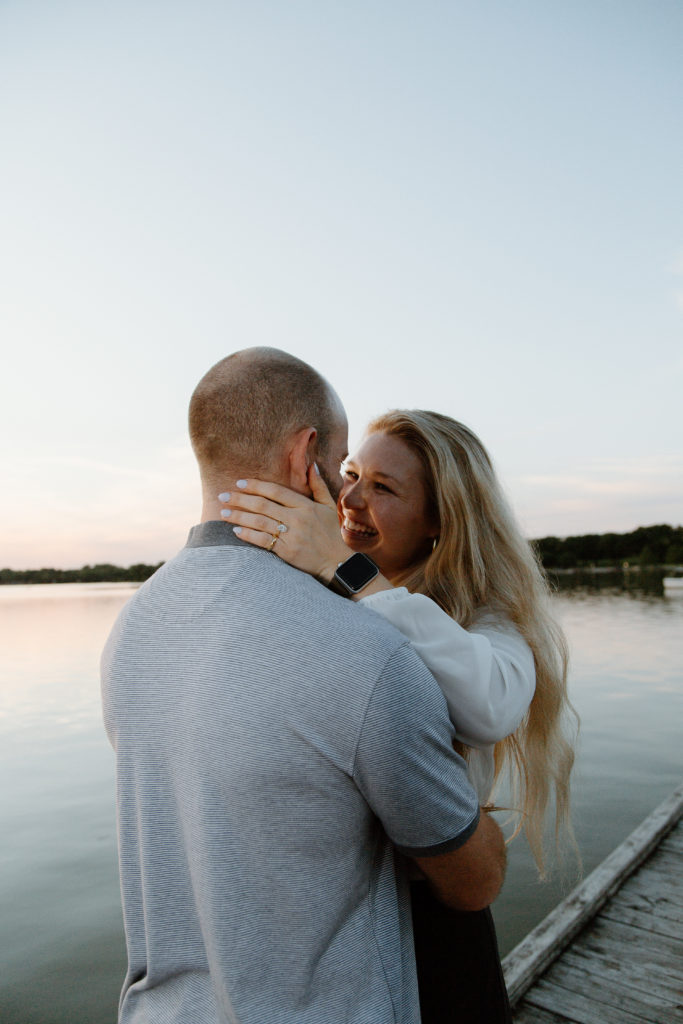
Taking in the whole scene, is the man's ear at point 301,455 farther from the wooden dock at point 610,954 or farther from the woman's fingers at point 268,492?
the wooden dock at point 610,954

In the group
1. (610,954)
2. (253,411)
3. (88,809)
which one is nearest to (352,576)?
(253,411)

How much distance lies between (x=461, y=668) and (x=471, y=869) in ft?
1.40

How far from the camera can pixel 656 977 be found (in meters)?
3.43

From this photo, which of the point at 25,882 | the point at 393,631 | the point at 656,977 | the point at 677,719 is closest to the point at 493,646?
the point at 393,631

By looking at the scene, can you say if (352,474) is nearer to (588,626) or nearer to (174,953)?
(174,953)

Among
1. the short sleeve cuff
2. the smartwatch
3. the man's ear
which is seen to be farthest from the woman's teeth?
the short sleeve cuff

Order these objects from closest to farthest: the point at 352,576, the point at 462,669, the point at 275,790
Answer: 1. the point at 275,790
2. the point at 462,669
3. the point at 352,576

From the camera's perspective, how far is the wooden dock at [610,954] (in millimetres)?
3229

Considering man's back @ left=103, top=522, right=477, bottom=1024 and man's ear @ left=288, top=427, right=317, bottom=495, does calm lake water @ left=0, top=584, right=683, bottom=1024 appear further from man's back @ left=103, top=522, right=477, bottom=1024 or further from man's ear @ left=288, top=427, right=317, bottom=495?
man's ear @ left=288, top=427, right=317, bottom=495

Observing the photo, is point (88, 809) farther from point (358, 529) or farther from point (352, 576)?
point (352, 576)

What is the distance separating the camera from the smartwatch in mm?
1732

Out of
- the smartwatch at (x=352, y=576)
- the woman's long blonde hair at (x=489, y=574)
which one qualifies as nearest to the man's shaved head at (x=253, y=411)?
the smartwatch at (x=352, y=576)

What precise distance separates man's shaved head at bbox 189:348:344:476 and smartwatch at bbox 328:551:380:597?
35cm

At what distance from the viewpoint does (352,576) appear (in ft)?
5.78
